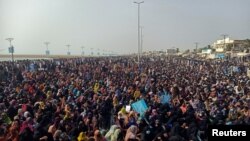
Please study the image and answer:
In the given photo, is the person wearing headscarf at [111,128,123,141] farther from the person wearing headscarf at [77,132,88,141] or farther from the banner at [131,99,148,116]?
the banner at [131,99,148,116]

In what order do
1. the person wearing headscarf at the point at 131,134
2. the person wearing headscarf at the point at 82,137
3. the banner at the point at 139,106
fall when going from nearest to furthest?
the person wearing headscarf at the point at 131,134 < the person wearing headscarf at the point at 82,137 < the banner at the point at 139,106

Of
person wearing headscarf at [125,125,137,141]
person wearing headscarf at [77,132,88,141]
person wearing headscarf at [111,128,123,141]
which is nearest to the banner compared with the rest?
person wearing headscarf at [111,128,123,141]

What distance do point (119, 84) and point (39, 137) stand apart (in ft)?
48.1

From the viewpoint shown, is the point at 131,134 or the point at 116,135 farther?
the point at 116,135

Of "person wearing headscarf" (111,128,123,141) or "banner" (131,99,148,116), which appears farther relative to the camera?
"banner" (131,99,148,116)

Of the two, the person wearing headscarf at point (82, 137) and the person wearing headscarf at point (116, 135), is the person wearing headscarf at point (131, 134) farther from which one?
the person wearing headscarf at point (82, 137)

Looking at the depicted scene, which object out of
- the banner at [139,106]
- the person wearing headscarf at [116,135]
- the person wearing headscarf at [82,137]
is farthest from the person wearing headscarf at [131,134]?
the banner at [139,106]

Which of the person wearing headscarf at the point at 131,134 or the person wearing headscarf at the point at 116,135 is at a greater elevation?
the person wearing headscarf at the point at 131,134

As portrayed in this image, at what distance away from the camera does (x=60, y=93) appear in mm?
19656

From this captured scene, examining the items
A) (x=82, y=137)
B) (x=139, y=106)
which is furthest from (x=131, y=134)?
(x=139, y=106)

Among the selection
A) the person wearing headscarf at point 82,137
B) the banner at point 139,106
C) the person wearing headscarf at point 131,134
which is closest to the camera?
the person wearing headscarf at point 131,134

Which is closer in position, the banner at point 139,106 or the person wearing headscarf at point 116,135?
the person wearing headscarf at point 116,135

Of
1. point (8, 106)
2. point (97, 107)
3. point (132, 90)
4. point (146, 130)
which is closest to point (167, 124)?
point (146, 130)

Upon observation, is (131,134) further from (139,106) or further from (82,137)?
(139,106)
